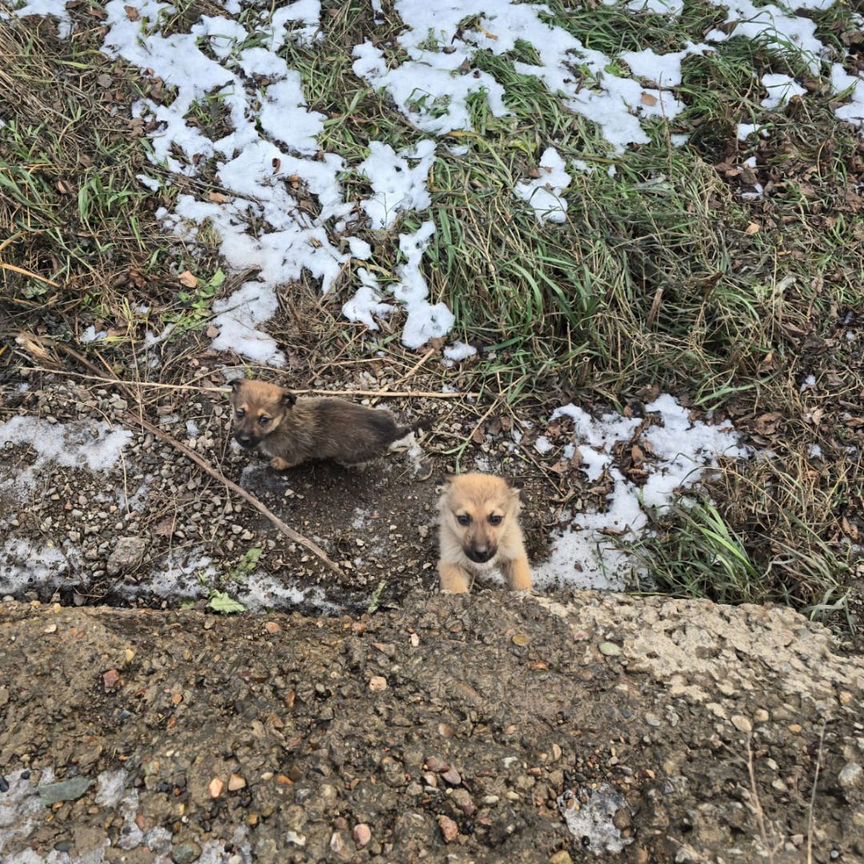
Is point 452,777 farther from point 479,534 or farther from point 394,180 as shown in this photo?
point 394,180

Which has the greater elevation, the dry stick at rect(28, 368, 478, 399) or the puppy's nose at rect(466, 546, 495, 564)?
the puppy's nose at rect(466, 546, 495, 564)

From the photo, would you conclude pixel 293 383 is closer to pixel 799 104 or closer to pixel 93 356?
pixel 93 356

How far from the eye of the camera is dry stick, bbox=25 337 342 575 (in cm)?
428

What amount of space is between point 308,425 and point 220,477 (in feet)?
2.27

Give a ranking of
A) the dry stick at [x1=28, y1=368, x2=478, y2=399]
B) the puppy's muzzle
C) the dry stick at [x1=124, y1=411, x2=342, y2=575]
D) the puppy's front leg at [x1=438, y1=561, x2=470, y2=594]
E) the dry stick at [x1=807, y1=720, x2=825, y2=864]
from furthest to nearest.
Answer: the dry stick at [x1=28, y1=368, x2=478, y2=399], the dry stick at [x1=124, y1=411, x2=342, y2=575], the puppy's front leg at [x1=438, y1=561, x2=470, y2=594], the puppy's muzzle, the dry stick at [x1=807, y1=720, x2=825, y2=864]

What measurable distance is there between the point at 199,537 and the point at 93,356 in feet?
5.44

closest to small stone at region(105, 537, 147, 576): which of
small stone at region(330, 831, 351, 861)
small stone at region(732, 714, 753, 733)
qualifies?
small stone at region(330, 831, 351, 861)

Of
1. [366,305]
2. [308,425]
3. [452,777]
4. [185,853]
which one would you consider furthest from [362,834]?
[366,305]

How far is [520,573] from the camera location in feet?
13.2

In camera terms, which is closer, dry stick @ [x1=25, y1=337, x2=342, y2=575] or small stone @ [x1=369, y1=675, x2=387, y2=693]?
small stone @ [x1=369, y1=675, x2=387, y2=693]

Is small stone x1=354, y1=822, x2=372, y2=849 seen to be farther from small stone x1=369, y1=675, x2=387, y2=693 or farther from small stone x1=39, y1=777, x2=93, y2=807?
small stone x1=39, y1=777, x2=93, y2=807

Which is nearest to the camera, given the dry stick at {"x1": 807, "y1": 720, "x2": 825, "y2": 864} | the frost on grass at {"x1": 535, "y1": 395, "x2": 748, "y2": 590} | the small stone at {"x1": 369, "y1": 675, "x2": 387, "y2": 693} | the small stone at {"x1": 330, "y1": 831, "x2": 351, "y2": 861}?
the dry stick at {"x1": 807, "y1": 720, "x2": 825, "y2": 864}

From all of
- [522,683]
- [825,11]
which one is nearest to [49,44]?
[522,683]

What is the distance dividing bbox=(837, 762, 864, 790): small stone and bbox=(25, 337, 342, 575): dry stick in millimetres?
2708
